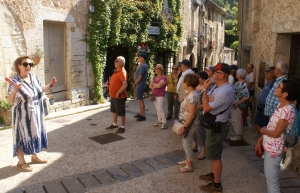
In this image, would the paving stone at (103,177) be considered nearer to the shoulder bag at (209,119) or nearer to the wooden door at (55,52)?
the shoulder bag at (209,119)

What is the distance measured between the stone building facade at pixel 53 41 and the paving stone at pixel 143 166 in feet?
13.2

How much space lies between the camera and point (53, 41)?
8.52 meters

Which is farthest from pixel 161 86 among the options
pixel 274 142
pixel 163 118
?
pixel 274 142

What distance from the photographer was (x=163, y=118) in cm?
682

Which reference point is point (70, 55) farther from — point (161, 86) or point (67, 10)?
point (161, 86)

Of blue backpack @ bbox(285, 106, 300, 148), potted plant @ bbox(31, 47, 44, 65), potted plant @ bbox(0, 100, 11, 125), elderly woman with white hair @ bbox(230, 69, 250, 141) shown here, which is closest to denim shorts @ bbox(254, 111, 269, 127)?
elderly woman with white hair @ bbox(230, 69, 250, 141)

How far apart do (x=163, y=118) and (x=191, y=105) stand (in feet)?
9.11

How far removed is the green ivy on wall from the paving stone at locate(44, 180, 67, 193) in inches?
237

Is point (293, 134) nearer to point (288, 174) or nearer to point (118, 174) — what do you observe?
point (288, 174)

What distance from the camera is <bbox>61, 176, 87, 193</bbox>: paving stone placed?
3760 mm

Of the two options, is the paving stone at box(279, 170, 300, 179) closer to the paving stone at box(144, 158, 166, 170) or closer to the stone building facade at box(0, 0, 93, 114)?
the paving stone at box(144, 158, 166, 170)

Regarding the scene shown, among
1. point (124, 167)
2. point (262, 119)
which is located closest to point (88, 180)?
point (124, 167)

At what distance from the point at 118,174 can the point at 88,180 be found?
0.45 metres

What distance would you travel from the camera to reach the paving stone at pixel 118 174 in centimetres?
416
